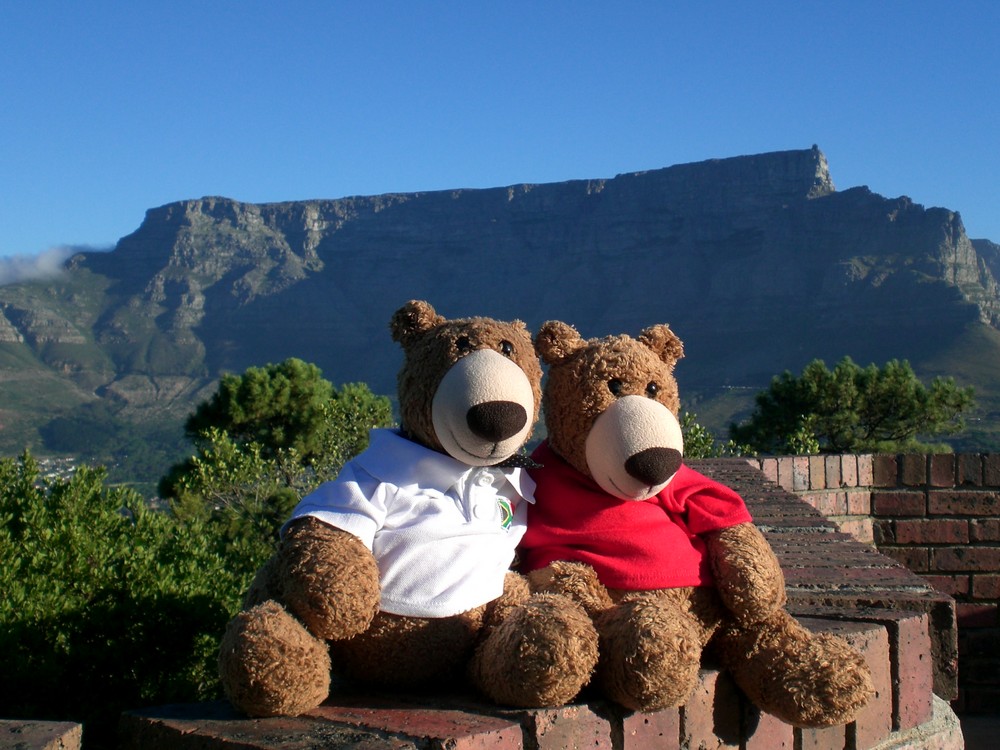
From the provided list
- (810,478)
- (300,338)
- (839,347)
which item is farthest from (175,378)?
(810,478)

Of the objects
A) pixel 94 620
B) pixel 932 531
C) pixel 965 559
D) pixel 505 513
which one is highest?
pixel 505 513

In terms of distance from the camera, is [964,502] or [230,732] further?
[964,502]

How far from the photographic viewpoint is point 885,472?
5344 mm

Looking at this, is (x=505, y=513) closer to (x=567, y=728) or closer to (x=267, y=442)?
(x=567, y=728)

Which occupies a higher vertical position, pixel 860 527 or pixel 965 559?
pixel 860 527

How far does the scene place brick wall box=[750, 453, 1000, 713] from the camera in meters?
5.27

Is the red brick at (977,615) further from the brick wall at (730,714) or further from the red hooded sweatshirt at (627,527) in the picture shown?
the red hooded sweatshirt at (627,527)

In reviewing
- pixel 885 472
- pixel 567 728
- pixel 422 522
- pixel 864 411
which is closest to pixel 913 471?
pixel 885 472

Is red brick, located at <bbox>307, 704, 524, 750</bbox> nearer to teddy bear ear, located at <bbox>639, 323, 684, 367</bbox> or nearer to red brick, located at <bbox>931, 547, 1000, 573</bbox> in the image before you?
teddy bear ear, located at <bbox>639, 323, 684, 367</bbox>

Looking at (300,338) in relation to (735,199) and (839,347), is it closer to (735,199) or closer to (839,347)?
(735,199)

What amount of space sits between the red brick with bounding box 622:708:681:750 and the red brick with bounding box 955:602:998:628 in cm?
396

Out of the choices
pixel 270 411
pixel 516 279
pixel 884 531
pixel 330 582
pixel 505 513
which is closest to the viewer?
pixel 330 582

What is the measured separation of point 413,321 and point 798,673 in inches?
42.9

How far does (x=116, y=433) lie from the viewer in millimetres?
56250
